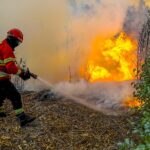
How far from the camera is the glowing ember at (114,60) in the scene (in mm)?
19797

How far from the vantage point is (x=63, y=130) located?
959 centimetres

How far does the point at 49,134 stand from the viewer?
924 cm

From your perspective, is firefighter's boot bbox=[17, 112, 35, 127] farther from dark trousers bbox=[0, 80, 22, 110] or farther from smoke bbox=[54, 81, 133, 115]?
smoke bbox=[54, 81, 133, 115]

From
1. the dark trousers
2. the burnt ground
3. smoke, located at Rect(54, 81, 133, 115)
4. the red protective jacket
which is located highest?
the red protective jacket

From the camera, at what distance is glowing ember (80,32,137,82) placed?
1980 cm

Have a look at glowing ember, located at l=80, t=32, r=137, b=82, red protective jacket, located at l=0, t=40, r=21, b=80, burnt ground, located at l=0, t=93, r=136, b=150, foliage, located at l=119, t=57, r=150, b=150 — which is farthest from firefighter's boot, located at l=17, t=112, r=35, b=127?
glowing ember, located at l=80, t=32, r=137, b=82

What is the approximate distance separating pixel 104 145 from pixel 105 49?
474 inches

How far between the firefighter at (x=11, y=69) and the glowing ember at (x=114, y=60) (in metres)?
10.4

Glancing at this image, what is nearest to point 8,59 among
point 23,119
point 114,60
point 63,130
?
point 23,119

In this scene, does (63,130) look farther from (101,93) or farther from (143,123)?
(101,93)

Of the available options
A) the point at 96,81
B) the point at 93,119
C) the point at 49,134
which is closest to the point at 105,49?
the point at 96,81

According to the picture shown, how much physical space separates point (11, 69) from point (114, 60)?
11.7 metres

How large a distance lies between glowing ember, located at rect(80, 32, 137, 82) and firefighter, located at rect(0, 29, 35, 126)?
34.3 feet

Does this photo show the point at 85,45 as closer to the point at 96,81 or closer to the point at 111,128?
the point at 96,81
